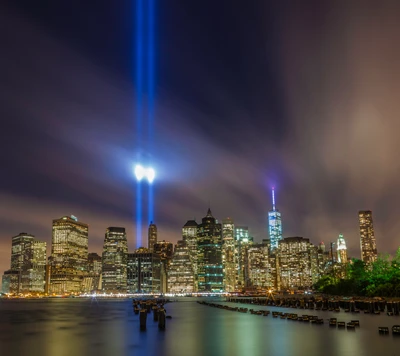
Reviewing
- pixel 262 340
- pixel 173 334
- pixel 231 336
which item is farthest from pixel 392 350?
pixel 173 334

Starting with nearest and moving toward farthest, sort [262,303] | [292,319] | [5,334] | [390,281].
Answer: [5,334], [292,319], [390,281], [262,303]

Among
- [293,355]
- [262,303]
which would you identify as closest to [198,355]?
[293,355]

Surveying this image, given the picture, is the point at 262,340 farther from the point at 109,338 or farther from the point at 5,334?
the point at 5,334

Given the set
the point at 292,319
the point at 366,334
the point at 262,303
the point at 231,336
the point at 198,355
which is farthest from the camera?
the point at 262,303

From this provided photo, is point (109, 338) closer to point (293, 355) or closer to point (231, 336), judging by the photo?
point (231, 336)

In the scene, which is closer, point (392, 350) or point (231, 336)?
point (392, 350)

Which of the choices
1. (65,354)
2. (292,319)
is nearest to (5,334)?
(65,354)

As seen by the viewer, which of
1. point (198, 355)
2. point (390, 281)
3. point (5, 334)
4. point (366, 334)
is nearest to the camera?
point (198, 355)

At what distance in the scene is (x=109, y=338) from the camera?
75750mm

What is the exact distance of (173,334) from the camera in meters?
77.9

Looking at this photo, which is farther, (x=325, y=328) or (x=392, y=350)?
(x=325, y=328)

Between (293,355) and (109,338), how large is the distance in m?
35.6

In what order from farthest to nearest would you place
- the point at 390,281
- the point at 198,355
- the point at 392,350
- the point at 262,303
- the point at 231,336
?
the point at 262,303 → the point at 390,281 → the point at 231,336 → the point at 198,355 → the point at 392,350

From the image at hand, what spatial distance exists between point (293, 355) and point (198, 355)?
39.5ft
